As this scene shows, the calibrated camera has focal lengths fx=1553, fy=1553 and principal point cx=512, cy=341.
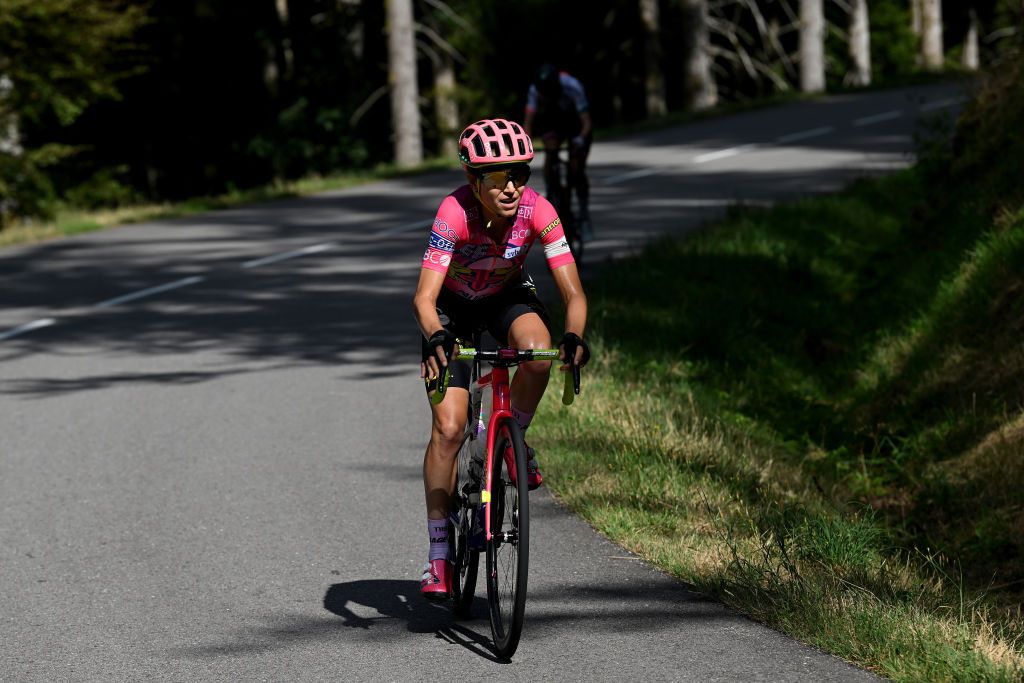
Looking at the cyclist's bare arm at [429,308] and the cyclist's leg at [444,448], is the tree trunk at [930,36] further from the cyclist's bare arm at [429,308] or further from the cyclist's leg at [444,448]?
the cyclist's bare arm at [429,308]

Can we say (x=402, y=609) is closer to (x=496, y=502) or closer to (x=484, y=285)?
(x=496, y=502)

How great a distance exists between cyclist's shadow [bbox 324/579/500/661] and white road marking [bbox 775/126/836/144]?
22.0m

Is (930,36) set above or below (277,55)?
below

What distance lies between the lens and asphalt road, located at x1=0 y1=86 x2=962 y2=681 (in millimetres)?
5605

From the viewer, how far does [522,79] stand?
58062 millimetres

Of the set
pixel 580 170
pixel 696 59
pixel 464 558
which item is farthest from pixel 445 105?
pixel 464 558

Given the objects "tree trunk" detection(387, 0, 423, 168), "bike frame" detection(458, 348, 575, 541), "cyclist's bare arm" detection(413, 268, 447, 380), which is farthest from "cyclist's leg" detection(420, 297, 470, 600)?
"tree trunk" detection(387, 0, 423, 168)

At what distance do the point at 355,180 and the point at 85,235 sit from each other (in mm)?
7019

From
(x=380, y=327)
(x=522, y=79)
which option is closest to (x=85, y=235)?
(x=380, y=327)

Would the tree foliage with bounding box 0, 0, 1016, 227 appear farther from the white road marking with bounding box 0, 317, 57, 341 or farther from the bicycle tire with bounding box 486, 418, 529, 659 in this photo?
the bicycle tire with bounding box 486, 418, 529, 659

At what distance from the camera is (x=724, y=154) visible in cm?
2622

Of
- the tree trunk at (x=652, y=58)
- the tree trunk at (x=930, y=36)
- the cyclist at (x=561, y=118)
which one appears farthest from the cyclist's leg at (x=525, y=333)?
the tree trunk at (x=930, y=36)

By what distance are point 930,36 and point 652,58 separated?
9.01m

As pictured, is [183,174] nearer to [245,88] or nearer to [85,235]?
[245,88]
